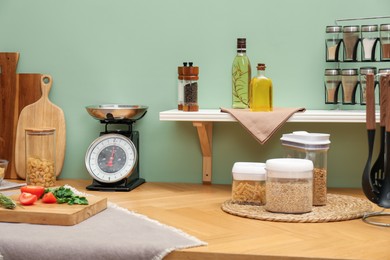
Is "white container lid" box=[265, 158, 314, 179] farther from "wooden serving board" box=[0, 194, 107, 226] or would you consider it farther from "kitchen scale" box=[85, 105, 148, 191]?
"kitchen scale" box=[85, 105, 148, 191]

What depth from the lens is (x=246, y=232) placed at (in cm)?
202

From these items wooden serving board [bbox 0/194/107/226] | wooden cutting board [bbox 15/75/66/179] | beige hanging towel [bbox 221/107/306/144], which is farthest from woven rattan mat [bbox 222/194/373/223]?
wooden cutting board [bbox 15/75/66/179]

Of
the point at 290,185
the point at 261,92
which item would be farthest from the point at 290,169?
the point at 261,92

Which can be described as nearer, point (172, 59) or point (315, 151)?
point (315, 151)

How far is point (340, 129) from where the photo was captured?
2.74m

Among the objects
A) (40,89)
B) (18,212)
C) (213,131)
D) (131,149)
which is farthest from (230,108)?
(18,212)

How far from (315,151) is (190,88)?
600 mm

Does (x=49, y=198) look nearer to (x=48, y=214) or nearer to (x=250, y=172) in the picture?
(x=48, y=214)

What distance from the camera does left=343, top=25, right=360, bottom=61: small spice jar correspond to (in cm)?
260

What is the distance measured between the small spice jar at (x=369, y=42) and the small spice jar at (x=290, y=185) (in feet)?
2.04

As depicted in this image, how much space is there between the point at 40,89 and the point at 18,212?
3.10 ft

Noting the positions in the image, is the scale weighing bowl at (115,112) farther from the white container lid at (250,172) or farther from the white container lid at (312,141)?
the white container lid at (312,141)

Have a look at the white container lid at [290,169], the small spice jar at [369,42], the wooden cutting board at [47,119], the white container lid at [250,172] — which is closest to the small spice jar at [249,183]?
the white container lid at [250,172]

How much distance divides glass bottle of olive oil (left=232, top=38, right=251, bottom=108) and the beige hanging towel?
149 millimetres
